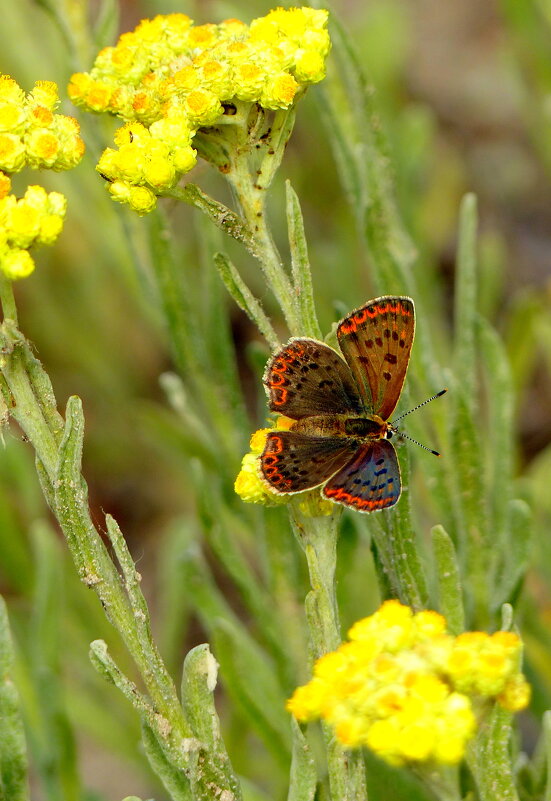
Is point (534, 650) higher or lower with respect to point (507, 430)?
lower

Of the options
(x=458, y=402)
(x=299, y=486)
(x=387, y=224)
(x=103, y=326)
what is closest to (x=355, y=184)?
(x=387, y=224)

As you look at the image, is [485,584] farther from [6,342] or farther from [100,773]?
[100,773]

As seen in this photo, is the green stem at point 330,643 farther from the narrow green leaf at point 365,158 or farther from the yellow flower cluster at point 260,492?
the narrow green leaf at point 365,158

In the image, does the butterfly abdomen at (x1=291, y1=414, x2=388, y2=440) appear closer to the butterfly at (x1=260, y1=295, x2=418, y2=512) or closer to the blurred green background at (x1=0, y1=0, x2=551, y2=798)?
the butterfly at (x1=260, y1=295, x2=418, y2=512)

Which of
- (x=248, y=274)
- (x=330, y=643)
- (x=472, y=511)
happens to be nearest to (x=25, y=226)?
(x=330, y=643)

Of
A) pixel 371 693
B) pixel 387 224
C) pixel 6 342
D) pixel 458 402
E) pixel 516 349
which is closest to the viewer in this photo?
pixel 371 693

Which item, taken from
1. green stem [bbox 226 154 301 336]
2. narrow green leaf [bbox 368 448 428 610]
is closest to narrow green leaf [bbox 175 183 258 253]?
green stem [bbox 226 154 301 336]
